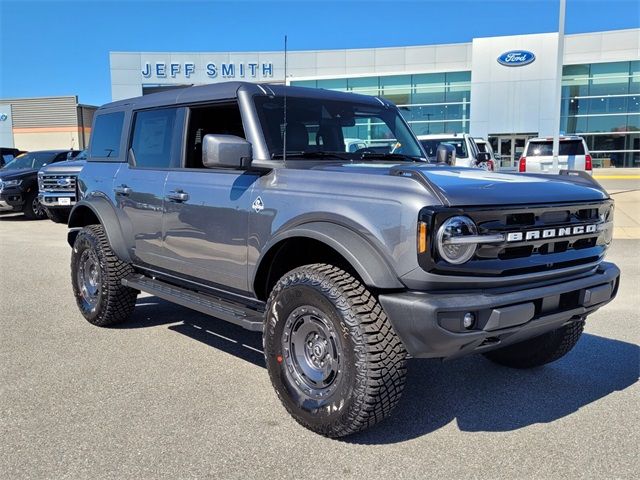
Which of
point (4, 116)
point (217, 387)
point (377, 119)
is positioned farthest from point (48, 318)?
point (4, 116)

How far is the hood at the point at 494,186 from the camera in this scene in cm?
296

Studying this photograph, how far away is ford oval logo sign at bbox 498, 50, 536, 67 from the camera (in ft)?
109

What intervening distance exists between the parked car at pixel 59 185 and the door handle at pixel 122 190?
885 centimetres

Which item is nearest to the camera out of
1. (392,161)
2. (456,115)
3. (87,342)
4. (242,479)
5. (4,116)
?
(242,479)

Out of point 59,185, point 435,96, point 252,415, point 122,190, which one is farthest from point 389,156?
point 435,96

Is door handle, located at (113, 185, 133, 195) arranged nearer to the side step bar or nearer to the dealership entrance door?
the side step bar

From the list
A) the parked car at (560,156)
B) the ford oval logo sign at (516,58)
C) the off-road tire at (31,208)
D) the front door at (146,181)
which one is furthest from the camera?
the ford oval logo sign at (516,58)

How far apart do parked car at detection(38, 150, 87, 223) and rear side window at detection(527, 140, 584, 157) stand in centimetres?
1264

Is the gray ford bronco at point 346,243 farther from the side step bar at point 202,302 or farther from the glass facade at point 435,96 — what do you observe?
Answer: the glass facade at point 435,96

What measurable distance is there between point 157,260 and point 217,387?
1.30 m

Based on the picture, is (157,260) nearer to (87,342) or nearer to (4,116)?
(87,342)

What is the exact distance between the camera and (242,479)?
287 cm

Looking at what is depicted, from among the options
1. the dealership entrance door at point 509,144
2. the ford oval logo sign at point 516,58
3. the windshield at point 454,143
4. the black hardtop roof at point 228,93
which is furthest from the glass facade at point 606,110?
the black hardtop roof at point 228,93

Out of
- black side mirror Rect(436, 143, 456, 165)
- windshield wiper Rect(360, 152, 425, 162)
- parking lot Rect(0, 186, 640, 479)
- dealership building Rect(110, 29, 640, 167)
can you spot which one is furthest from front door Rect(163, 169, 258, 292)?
dealership building Rect(110, 29, 640, 167)
